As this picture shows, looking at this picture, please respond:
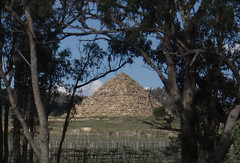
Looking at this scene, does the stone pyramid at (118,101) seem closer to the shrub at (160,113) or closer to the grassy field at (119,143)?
the grassy field at (119,143)

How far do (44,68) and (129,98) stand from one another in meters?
129

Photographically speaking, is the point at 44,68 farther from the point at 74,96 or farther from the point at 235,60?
the point at 235,60

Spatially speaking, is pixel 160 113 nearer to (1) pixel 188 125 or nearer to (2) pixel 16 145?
A: (2) pixel 16 145

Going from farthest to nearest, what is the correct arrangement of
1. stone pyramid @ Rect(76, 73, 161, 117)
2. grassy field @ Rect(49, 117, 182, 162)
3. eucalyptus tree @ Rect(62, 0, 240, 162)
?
1. stone pyramid @ Rect(76, 73, 161, 117)
2. grassy field @ Rect(49, 117, 182, 162)
3. eucalyptus tree @ Rect(62, 0, 240, 162)

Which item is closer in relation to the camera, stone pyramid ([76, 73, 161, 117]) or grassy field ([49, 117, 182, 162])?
grassy field ([49, 117, 182, 162])

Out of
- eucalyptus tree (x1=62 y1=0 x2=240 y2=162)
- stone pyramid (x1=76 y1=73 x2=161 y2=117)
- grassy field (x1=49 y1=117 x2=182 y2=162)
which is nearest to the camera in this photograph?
eucalyptus tree (x1=62 y1=0 x2=240 y2=162)

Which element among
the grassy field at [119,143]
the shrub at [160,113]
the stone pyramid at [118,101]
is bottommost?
the grassy field at [119,143]

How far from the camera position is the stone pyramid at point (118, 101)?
5640 inches

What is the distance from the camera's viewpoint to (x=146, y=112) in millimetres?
142125

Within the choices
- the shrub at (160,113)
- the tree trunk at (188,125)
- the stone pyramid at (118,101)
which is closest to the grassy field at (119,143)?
the shrub at (160,113)

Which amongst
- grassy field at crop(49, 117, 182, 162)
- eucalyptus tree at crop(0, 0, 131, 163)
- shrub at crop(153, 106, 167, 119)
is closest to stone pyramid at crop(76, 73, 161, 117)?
grassy field at crop(49, 117, 182, 162)

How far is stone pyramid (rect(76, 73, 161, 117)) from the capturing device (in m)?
143

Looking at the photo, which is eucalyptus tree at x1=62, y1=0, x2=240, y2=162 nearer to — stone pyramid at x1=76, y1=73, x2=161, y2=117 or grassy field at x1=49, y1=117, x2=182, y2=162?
grassy field at x1=49, y1=117, x2=182, y2=162

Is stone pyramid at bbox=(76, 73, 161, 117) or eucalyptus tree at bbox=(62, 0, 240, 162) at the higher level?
stone pyramid at bbox=(76, 73, 161, 117)
